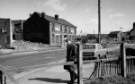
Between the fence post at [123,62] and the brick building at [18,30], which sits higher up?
the brick building at [18,30]

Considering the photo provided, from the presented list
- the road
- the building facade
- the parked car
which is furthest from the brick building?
the parked car

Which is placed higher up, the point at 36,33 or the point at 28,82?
the point at 36,33

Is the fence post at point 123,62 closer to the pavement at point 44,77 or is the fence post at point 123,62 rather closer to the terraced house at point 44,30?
the pavement at point 44,77

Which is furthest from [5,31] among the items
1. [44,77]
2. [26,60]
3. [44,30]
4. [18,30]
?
[44,77]

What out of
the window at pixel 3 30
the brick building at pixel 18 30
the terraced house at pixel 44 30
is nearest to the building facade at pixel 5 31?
the window at pixel 3 30

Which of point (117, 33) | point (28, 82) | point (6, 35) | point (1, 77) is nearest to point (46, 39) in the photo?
point (6, 35)

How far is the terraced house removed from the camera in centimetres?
4431

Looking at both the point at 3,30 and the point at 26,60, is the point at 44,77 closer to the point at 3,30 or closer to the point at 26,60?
the point at 26,60

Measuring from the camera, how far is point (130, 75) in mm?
7836

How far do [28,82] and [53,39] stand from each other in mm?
37143

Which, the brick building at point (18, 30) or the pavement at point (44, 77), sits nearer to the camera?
the pavement at point (44, 77)

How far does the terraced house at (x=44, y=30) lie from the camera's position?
44.3 metres

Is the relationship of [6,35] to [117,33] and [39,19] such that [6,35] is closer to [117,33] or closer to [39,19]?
[39,19]

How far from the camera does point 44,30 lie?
147ft
